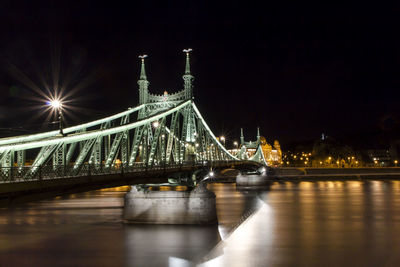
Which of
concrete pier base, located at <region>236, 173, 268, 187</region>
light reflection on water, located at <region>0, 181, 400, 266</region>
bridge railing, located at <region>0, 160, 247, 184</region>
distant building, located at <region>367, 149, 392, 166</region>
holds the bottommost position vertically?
light reflection on water, located at <region>0, 181, 400, 266</region>

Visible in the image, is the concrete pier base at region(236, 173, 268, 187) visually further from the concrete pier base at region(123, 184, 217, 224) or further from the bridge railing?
the bridge railing

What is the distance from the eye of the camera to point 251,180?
219 feet

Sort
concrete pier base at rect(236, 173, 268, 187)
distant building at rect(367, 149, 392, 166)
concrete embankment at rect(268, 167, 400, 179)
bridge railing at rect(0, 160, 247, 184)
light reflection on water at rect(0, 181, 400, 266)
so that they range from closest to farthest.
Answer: bridge railing at rect(0, 160, 247, 184)
light reflection on water at rect(0, 181, 400, 266)
concrete pier base at rect(236, 173, 268, 187)
concrete embankment at rect(268, 167, 400, 179)
distant building at rect(367, 149, 392, 166)

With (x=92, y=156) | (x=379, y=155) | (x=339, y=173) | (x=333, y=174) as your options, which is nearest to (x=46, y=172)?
(x=92, y=156)

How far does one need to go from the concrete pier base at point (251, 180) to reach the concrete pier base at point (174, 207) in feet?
139

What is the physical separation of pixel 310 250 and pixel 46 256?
12.3 metres

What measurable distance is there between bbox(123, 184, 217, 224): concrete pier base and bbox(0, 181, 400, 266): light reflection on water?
596 millimetres

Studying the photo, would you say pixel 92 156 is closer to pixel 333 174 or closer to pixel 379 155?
pixel 333 174

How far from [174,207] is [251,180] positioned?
43499 mm

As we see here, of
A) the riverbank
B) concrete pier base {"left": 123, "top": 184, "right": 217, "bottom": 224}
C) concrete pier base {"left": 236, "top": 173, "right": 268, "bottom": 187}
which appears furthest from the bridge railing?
the riverbank

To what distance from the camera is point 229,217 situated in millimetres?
30891

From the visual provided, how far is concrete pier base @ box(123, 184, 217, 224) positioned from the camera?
79.4 ft

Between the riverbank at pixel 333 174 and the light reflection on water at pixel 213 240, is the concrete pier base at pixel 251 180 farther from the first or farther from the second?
the light reflection on water at pixel 213 240

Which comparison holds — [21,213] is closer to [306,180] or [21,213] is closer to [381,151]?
[306,180]
